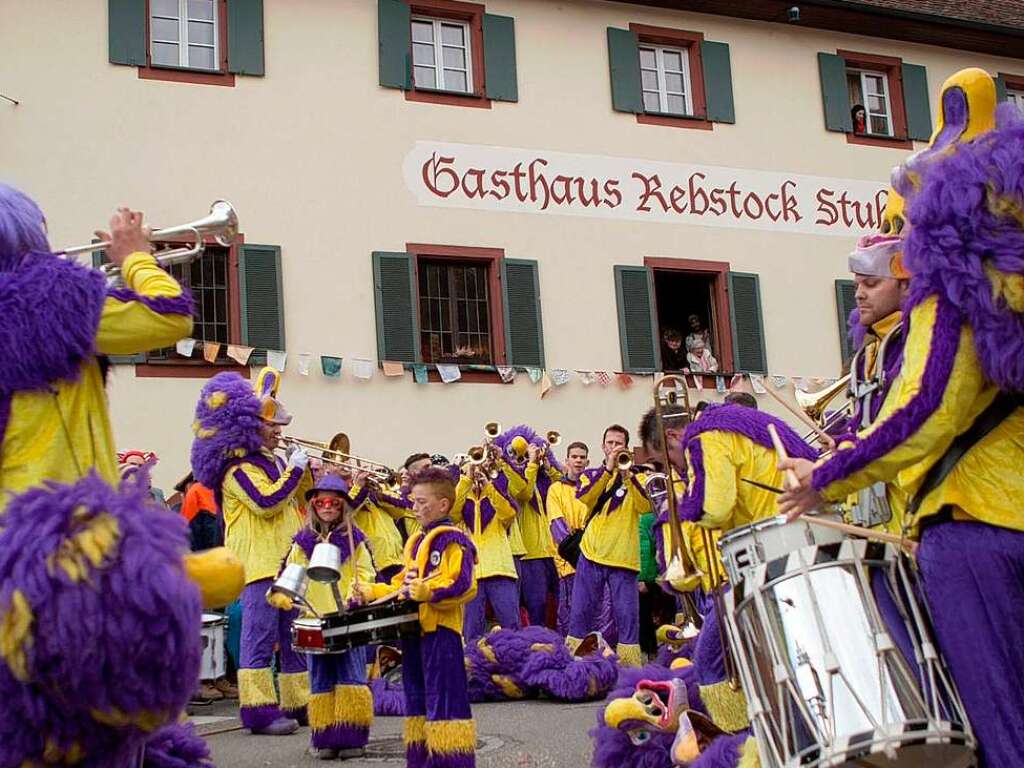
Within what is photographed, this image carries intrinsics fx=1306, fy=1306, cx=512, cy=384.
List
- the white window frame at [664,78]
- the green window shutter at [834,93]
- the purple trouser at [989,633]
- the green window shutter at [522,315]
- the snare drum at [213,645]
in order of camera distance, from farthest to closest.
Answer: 1. the green window shutter at [834,93]
2. the white window frame at [664,78]
3. the green window shutter at [522,315]
4. the snare drum at [213,645]
5. the purple trouser at [989,633]

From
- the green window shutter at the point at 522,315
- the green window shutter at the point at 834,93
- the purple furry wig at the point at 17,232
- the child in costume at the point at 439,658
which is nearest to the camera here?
the purple furry wig at the point at 17,232

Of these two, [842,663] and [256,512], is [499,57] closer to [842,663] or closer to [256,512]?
[256,512]

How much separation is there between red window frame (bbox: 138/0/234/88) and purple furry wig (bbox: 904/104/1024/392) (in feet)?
43.3

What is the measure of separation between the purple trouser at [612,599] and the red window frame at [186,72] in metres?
8.13

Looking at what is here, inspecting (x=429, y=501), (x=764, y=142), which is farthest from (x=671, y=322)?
(x=429, y=501)

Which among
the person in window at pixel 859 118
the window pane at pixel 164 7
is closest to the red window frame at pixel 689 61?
the person in window at pixel 859 118

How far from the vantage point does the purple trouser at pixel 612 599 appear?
407 inches

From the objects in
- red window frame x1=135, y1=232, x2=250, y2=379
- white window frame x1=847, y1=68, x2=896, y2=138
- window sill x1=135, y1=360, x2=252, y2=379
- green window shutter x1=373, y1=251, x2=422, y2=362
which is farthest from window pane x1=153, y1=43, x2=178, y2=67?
white window frame x1=847, y1=68, x2=896, y2=138

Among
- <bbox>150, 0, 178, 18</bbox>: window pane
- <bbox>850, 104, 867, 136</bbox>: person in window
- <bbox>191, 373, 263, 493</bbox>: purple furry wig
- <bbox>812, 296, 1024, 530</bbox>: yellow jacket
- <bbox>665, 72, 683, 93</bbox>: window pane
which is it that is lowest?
<bbox>812, 296, 1024, 530</bbox>: yellow jacket

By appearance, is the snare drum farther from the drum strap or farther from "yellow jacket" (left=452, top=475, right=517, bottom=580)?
the drum strap

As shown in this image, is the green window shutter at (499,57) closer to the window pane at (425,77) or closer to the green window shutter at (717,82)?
the window pane at (425,77)

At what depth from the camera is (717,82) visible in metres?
18.4

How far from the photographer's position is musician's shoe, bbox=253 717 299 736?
8172 mm

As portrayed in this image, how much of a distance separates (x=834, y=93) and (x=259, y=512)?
13459 millimetres
